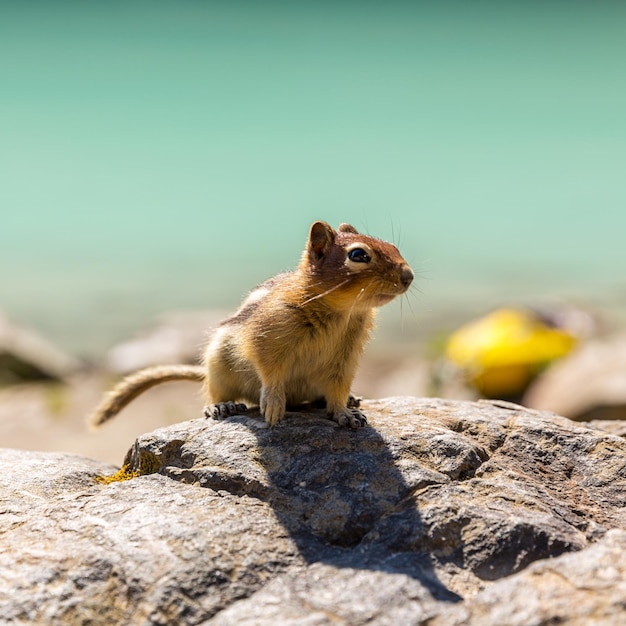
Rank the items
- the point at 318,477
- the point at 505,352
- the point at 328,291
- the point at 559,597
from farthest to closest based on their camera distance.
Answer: the point at 505,352 < the point at 328,291 < the point at 318,477 < the point at 559,597

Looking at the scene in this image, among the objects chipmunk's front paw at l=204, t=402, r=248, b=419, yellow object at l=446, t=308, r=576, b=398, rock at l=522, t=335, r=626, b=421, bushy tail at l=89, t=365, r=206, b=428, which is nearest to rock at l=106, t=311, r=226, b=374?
yellow object at l=446, t=308, r=576, b=398

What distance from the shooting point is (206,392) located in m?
6.57

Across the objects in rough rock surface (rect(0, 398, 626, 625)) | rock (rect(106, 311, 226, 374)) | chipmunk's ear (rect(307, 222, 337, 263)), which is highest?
rock (rect(106, 311, 226, 374))

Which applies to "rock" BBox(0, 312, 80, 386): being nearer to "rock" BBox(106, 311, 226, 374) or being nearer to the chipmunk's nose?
"rock" BBox(106, 311, 226, 374)

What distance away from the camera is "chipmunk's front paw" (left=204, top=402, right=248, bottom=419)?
577 centimetres

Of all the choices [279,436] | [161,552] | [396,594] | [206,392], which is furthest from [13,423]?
[396,594]

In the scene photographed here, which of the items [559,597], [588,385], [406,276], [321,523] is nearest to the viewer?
[559,597]

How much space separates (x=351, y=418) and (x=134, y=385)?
241 centimetres

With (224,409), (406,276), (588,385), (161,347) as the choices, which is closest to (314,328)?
(406,276)

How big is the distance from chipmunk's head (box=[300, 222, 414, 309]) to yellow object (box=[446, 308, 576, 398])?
8.04 metres

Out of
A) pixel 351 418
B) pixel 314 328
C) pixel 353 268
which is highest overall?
pixel 353 268

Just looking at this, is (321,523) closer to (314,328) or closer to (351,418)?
(351,418)

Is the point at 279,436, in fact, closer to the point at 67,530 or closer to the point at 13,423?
the point at 67,530

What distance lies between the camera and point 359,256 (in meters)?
5.11
